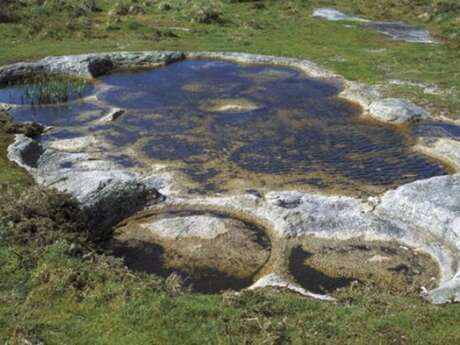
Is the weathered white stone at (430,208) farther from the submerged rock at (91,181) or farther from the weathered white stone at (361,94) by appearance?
the weathered white stone at (361,94)

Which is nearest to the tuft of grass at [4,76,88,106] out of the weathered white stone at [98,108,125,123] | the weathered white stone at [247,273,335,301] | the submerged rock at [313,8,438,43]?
the weathered white stone at [98,108,125,123]

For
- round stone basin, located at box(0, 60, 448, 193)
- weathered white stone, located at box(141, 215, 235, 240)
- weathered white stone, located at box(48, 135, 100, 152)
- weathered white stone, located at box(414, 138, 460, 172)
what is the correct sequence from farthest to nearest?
weathered white stone, located at box(48, 135, 100, 152)
weathered white stone, located at box(414, 138, 460, 172)
round stone basin, located at box(0, 60, 448, 193)
weathered white stone, located at box(141, 215, 235, 240)

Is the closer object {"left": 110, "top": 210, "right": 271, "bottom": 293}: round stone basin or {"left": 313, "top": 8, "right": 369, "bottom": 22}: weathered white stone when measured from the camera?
{"left": 110, "top": 210, "right": 271, "bottom": 293}: round stone basin

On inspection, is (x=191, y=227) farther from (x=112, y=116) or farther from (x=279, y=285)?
(x=112, y=116)

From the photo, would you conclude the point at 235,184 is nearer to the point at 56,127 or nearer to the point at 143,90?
the point at 56,127

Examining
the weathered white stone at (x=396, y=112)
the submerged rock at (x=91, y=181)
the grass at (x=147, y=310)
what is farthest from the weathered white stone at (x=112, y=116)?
the weathered white stone at (x=396, y=112)

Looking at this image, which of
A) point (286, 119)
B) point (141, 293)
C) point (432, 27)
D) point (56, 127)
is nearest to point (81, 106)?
point (56, 127)

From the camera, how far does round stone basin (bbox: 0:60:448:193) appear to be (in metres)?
26.1

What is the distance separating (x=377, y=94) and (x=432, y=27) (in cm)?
2815

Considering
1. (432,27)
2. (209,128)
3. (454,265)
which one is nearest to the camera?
(454,265)

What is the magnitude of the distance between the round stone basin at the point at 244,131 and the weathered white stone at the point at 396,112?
0.81 m

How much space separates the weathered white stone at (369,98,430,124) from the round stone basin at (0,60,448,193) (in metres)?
0.81

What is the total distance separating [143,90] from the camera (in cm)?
3938

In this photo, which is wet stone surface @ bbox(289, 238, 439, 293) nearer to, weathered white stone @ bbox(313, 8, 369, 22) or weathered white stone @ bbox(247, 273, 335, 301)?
weathered white stone @ bbox(247, 273, 335, 301)
